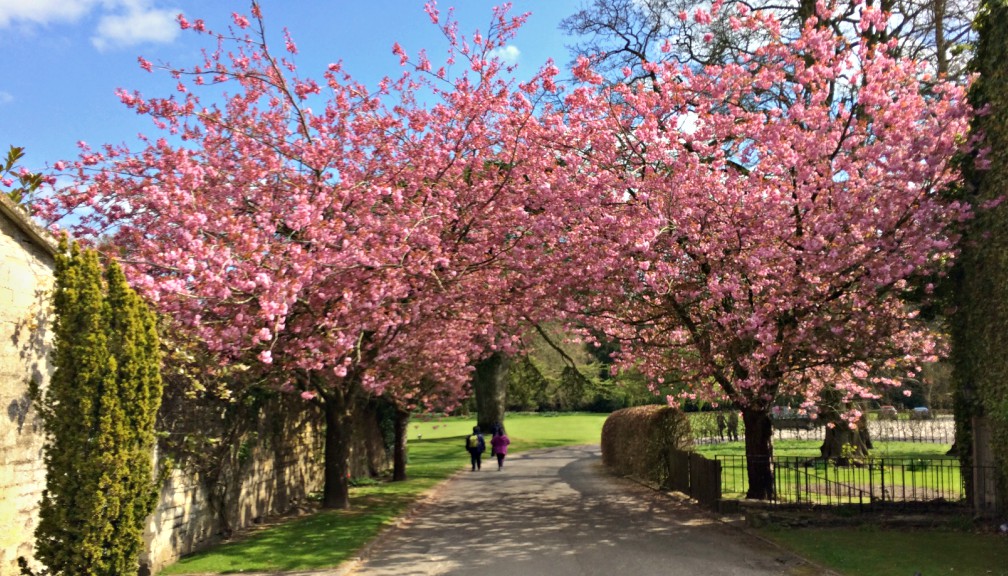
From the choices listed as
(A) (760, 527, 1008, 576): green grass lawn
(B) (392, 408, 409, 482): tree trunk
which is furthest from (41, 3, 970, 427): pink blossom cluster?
(B) (392, 408, 409, 482): tree trunk

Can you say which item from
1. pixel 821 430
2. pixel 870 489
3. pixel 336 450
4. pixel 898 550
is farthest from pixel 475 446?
pixel 821 430

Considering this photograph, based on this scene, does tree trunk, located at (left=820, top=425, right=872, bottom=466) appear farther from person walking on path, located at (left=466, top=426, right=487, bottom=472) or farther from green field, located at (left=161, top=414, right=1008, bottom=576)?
green field, located at (left=161, top=414, right=1008, bottom=576)

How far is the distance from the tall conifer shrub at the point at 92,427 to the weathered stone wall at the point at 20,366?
84cm

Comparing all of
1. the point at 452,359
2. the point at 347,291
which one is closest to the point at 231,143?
the point at 347,291

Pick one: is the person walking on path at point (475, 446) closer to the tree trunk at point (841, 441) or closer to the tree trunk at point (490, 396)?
the tree trunk at point (490, 396)

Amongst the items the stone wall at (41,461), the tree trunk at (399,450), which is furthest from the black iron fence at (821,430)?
the stone wall at (41,461)

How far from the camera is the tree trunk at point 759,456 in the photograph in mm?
15953

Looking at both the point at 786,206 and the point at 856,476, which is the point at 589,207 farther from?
the point at 856,476

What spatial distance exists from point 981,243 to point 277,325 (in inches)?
458

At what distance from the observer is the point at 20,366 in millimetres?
8836

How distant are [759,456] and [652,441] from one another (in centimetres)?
568

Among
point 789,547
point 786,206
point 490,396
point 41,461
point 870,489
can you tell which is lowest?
point 789,547

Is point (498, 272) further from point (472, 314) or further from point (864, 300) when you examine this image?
point (864, 300)

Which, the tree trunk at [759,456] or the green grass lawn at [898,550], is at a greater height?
the tree trunk at [759,456]
